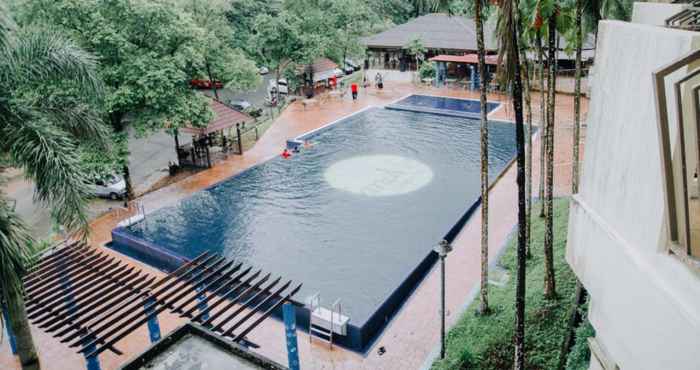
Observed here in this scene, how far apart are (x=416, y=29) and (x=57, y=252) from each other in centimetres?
4144

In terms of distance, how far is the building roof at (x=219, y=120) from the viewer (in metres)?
26.5

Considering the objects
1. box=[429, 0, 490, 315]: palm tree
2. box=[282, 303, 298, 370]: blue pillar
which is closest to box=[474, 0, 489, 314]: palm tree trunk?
box=[429, 0, 490, 315]: palm tree

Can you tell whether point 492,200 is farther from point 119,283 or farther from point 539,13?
point 119,283

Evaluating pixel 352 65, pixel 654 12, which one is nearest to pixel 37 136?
pixel 654 12

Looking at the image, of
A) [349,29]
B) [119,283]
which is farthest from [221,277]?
[349,29]

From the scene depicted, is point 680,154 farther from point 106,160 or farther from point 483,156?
point 106,160

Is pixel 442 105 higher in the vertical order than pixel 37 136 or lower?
lower

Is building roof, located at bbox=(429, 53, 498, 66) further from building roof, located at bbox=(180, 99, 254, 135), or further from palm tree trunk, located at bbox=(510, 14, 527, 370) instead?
palm tree trunk, located at bbox=(510, 14, 527, 370)

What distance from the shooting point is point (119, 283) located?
1227 centimetres

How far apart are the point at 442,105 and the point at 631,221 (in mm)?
32624

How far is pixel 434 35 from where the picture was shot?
48.0 m

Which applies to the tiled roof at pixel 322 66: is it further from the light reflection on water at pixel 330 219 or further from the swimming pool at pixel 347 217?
the light reflection on water at pixel 330 219

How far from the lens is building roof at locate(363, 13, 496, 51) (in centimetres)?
4631

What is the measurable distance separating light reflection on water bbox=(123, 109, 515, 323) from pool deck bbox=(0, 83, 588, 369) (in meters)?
0.87
